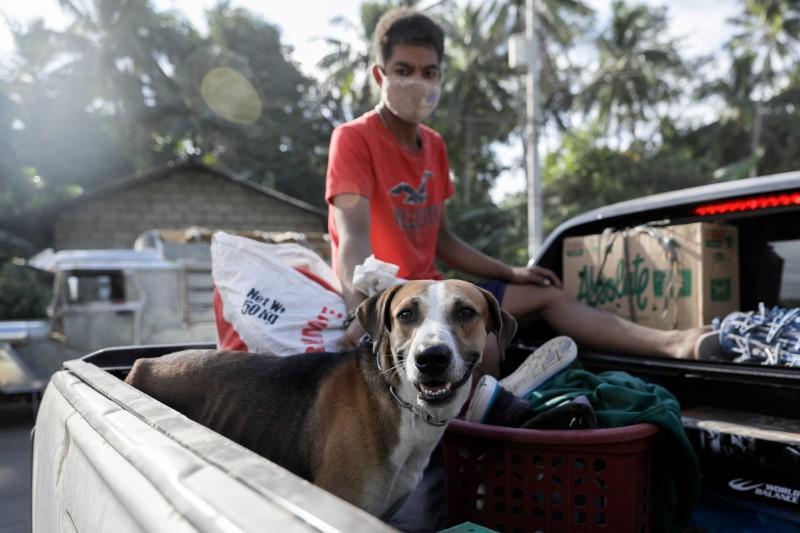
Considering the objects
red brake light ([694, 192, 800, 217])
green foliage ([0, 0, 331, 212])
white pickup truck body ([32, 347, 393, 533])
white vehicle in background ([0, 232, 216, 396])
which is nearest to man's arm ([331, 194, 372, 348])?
white pickup truck body ([32, 347, 393, 533])

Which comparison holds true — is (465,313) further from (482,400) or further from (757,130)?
(757,130)

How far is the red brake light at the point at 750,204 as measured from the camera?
249 cm

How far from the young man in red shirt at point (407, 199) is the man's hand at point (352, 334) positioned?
230mm

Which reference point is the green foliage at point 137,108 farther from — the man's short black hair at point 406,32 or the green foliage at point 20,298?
the man's short black hair at point 406,32

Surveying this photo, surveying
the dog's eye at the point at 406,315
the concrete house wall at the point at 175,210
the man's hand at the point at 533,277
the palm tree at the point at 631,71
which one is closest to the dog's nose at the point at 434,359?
the dog's eye at the point at 406,315

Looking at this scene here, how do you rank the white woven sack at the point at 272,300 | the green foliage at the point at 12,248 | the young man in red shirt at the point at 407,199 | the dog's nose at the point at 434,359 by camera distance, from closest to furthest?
the dog's nose at the point at 434,359 < the white woven sack at the point at 272,300 < the young man in red shirt at the point at 407,199 < the green foliage at the point at 12,248

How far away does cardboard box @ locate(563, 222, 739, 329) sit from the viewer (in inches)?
118

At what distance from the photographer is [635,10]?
39.0 meters

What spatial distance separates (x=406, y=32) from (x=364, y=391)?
1.88 metres

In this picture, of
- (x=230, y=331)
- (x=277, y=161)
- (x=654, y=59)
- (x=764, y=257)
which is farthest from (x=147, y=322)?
(x=654, y=59)

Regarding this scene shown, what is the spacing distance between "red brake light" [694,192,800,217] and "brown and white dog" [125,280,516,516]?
1.35 m

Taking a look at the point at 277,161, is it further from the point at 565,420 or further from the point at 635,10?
the point at 565,420

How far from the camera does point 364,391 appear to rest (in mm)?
1936

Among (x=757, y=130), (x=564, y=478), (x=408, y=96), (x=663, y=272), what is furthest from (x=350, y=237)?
(x=757, y=130)
